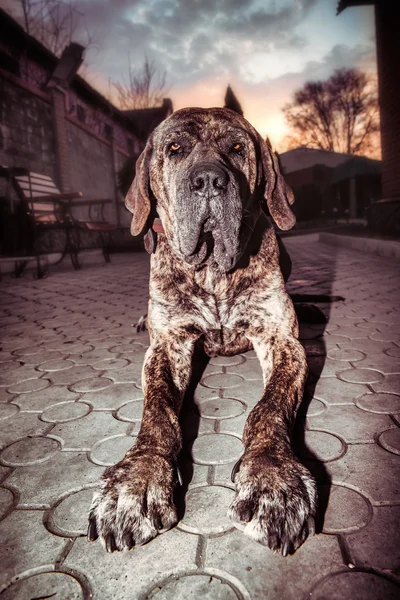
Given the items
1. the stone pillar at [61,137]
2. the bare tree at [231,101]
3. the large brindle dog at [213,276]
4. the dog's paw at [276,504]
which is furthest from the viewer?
the stone pillar at [61,137]

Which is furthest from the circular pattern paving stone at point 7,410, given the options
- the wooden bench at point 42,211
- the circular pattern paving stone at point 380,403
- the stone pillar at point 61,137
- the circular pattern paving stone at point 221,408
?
the stone pillar at point 61,137

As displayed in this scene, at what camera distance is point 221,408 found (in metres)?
2.09

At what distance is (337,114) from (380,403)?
37.9m

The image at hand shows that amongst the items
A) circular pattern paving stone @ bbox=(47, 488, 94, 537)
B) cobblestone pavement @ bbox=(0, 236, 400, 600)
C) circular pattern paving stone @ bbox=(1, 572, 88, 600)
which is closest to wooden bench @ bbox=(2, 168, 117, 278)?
cobblestone pavement @ bbox=(0, 236, 400, 600)

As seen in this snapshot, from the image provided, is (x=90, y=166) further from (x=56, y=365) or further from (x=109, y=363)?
(x=109, y=363)

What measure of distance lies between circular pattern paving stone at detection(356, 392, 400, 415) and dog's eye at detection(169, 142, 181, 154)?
1.81 metres

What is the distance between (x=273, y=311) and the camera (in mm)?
2365

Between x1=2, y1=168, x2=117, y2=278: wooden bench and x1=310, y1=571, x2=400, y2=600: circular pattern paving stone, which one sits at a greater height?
x1=2, y1=168, x2=117, y2=278: wooden bench

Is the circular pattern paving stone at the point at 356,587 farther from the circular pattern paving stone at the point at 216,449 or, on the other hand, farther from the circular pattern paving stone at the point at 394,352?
the circular pattern paving stone at the point at 394,352

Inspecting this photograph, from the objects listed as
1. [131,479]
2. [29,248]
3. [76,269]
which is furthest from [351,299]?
[29,248]

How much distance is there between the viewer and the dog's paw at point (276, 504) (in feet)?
3.82

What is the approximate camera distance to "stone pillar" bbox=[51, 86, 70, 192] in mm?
12883

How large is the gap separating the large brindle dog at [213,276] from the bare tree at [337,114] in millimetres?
36191

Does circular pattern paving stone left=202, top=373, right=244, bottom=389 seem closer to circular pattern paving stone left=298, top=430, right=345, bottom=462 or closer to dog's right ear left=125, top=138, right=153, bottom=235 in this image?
circular pattern paving stone left=298, top=430, right=345, bottom=462
